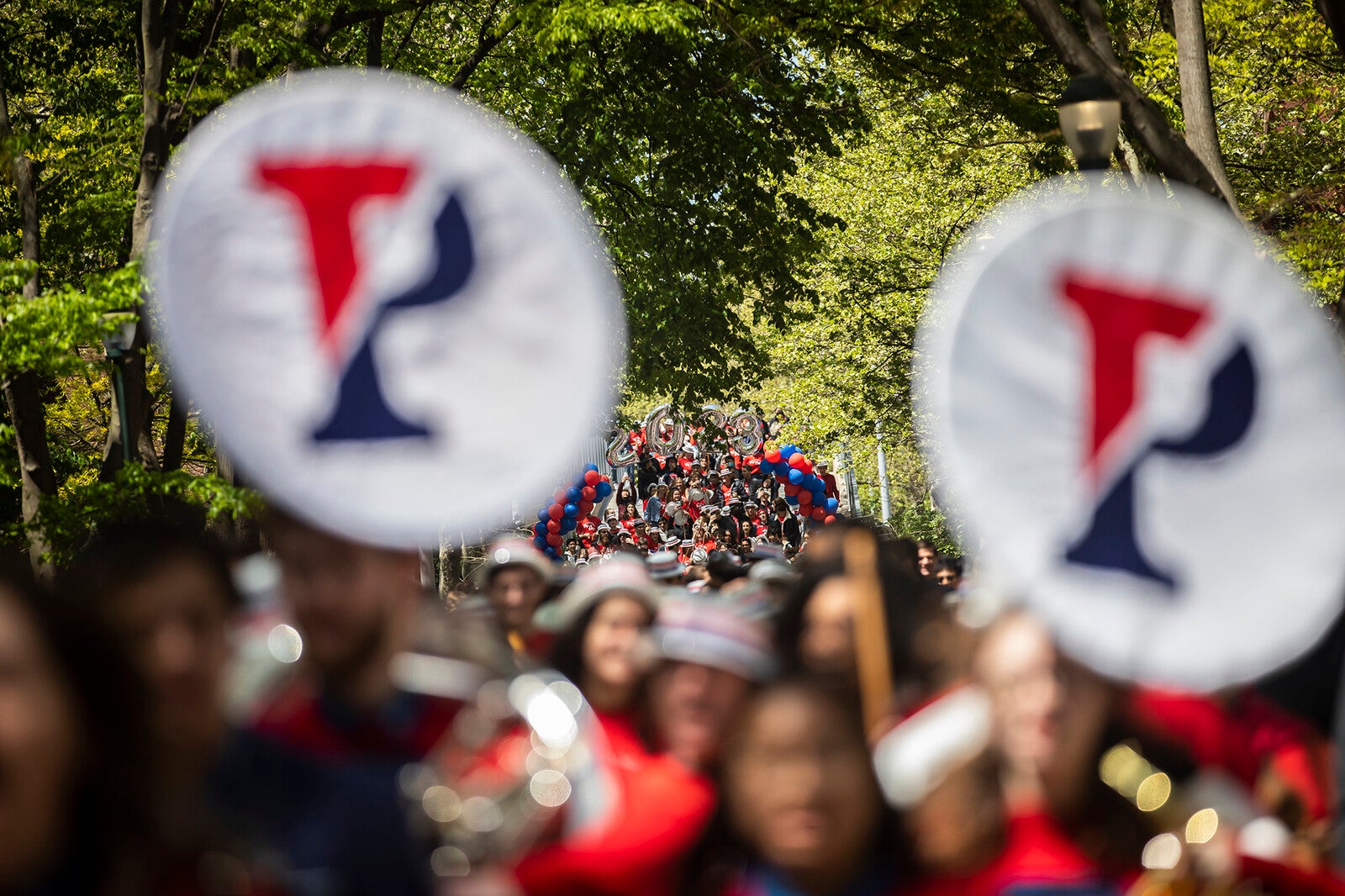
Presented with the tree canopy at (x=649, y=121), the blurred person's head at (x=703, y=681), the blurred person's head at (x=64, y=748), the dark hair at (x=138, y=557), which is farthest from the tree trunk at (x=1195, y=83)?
the blurred person's head at (x=64, y=748)

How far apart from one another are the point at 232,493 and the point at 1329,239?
8418 millimetres

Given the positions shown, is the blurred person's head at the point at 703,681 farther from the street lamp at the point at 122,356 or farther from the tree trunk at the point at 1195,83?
the tree trunk at the point at 1195,83

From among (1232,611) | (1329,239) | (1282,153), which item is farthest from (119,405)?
(1282,153)

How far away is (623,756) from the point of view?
10.8 feet

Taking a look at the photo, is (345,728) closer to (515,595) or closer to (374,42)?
(515,595)

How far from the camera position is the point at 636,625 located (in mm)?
3736

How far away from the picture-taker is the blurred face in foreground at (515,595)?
5402mm

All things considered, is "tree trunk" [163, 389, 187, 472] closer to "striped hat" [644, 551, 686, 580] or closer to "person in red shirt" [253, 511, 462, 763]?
"striped hat" [644, 551, 686, 580]

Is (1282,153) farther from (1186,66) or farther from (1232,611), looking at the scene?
(1232,611)

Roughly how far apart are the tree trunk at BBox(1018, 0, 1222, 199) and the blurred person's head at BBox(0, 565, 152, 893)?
25.5ft

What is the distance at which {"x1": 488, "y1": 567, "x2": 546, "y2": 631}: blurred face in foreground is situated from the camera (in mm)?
5402

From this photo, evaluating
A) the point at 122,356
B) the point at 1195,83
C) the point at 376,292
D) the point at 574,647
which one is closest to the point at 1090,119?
the point at 1195,83

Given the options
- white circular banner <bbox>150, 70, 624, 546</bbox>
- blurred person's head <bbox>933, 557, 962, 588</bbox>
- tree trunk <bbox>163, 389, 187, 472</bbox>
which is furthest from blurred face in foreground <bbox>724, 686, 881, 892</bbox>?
tree trunk <bbox>163, 389, 187, 472</bbox>

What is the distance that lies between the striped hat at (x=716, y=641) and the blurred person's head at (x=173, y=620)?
3.62 ft
